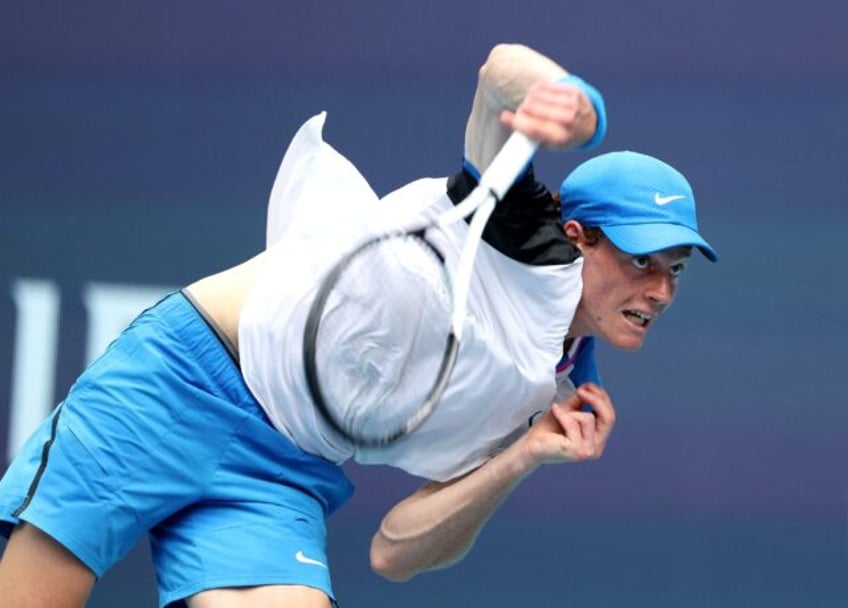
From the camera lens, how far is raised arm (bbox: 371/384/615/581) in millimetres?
2471

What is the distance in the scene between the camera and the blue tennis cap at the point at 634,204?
2.55 meters

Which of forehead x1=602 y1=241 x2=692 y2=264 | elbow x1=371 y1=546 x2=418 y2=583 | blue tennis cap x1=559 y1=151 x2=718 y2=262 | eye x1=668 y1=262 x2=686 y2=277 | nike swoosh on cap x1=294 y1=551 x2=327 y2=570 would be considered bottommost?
elbow x1=371 y1=546 x2=418 y2=583

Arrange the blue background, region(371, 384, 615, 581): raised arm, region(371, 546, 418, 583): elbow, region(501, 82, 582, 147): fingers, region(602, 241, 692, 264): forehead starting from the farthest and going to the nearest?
the blue background, region(371, 546, 418, 583): elbow, region(602, 241, 692, 264): forehead, region(371, 384, 615, 581): raised arm, region(501, 82, 582, 147): fingers

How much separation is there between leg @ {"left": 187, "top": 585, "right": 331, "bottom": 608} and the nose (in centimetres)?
64

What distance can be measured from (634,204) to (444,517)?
0.53 metres

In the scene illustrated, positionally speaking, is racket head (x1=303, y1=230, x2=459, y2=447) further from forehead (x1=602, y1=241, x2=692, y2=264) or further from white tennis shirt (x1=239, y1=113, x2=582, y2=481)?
forehead (x1=602, y1=241, x2=692, y2=264)

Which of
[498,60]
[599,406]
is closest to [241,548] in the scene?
[599,406]

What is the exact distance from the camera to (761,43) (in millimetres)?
3605

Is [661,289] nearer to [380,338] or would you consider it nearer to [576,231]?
[576,231]

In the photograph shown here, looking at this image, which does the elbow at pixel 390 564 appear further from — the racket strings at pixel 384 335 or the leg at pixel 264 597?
the racket strings at pixel 384 335

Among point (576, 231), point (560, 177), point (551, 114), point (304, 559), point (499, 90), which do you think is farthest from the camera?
point (560, 177)

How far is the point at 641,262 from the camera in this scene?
258 centimetres

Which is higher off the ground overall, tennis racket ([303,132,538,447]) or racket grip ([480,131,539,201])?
racket grip ([480,131,539,201])

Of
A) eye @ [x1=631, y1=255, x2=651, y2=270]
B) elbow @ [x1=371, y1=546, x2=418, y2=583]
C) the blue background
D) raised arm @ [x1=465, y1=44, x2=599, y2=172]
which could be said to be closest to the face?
eye @ [x1=631, y1=255, x2=651, y2=270]
